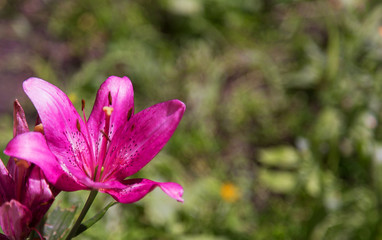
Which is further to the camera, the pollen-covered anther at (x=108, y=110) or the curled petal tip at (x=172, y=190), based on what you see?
the pollen-covered anther at (x=108, y=110)

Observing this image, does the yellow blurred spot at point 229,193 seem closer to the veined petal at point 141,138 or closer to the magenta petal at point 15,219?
the veined petal at point 141,138

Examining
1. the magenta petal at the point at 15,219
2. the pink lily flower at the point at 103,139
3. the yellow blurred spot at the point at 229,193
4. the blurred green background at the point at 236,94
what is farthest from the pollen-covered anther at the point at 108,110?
the yellow blurred spot at the point at 229,193

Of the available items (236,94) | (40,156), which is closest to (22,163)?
(40,156)

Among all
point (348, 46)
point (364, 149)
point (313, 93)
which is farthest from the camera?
point (313, 93)

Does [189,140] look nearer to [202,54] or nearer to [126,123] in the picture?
[202,54]

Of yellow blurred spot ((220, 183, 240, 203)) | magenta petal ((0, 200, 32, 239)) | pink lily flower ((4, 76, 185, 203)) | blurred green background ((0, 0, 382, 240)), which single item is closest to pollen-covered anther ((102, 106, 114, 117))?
pink lily flower ((4, 76, 185, 203))

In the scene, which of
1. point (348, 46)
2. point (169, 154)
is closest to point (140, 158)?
point (169, 154)
